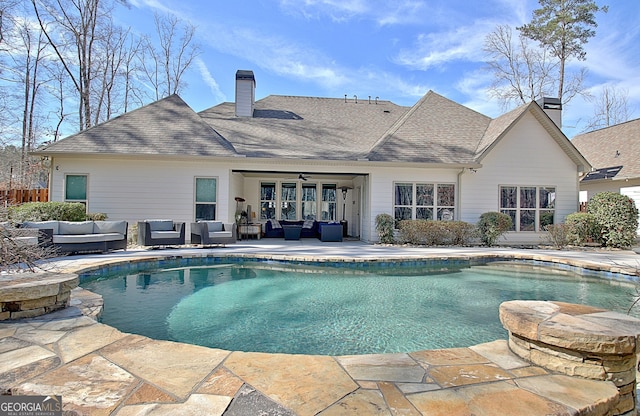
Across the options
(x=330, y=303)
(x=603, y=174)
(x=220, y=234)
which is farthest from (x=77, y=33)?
(x=603, y=174)

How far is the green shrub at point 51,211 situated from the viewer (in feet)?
31.9

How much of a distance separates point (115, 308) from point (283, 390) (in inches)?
147

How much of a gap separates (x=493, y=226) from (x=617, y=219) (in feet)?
12.3

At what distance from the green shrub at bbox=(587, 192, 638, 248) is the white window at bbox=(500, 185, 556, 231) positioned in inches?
59.4

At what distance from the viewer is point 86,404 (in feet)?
5.89

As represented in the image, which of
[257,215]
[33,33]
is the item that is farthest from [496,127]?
[33,33]

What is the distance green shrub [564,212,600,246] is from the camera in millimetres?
11656

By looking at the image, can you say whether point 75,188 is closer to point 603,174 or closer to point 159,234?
point 159,234

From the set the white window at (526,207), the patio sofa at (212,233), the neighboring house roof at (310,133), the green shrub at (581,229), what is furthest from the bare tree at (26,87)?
the green shrub at (581,229)

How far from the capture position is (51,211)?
10008 mm

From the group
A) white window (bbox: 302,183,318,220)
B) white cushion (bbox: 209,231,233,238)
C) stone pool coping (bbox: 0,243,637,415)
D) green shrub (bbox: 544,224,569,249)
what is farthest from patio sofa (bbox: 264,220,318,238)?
stone pool coping (bbox: 0,243,637,415)

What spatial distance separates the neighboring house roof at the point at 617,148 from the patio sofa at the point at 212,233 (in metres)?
14.5

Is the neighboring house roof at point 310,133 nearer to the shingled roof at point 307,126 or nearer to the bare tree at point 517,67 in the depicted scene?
the shingled roof at point 307,126

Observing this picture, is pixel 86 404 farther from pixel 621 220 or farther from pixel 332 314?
pixel 621 220
